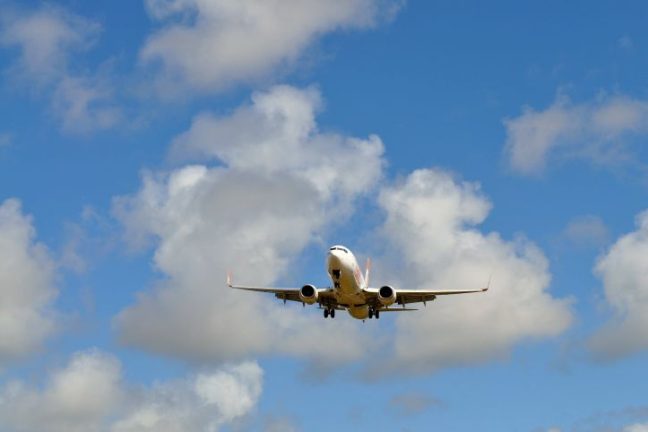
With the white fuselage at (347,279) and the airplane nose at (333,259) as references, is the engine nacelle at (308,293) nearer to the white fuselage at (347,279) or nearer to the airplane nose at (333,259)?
the white fuselage at (347,279)

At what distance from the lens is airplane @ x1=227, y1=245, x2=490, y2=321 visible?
323 ft

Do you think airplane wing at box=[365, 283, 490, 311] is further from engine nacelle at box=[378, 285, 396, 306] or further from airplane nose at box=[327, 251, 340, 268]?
airplane nose at box=[327, 251, 340, 268]

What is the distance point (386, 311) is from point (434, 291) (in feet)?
14.7

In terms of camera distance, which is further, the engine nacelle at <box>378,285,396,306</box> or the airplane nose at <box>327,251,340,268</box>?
the engine nacelle at <box>378,285,396,306</box>

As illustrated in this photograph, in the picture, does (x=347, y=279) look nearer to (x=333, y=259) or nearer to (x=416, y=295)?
(x=333, y=259)

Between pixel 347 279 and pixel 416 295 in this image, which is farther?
pixel 416 295

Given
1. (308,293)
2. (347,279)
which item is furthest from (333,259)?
(308,293)

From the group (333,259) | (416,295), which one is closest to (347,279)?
(333,259)

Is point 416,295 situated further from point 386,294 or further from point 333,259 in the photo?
point 333,259

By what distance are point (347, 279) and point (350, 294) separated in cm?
297

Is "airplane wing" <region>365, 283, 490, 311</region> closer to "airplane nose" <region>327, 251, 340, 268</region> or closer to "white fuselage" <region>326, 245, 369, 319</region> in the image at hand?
"white fuselage" <region>326, 245, 369, 319</region>

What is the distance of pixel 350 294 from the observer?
10181 cm

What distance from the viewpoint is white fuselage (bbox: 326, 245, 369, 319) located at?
321ft

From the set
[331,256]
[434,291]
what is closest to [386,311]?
[434,291]
